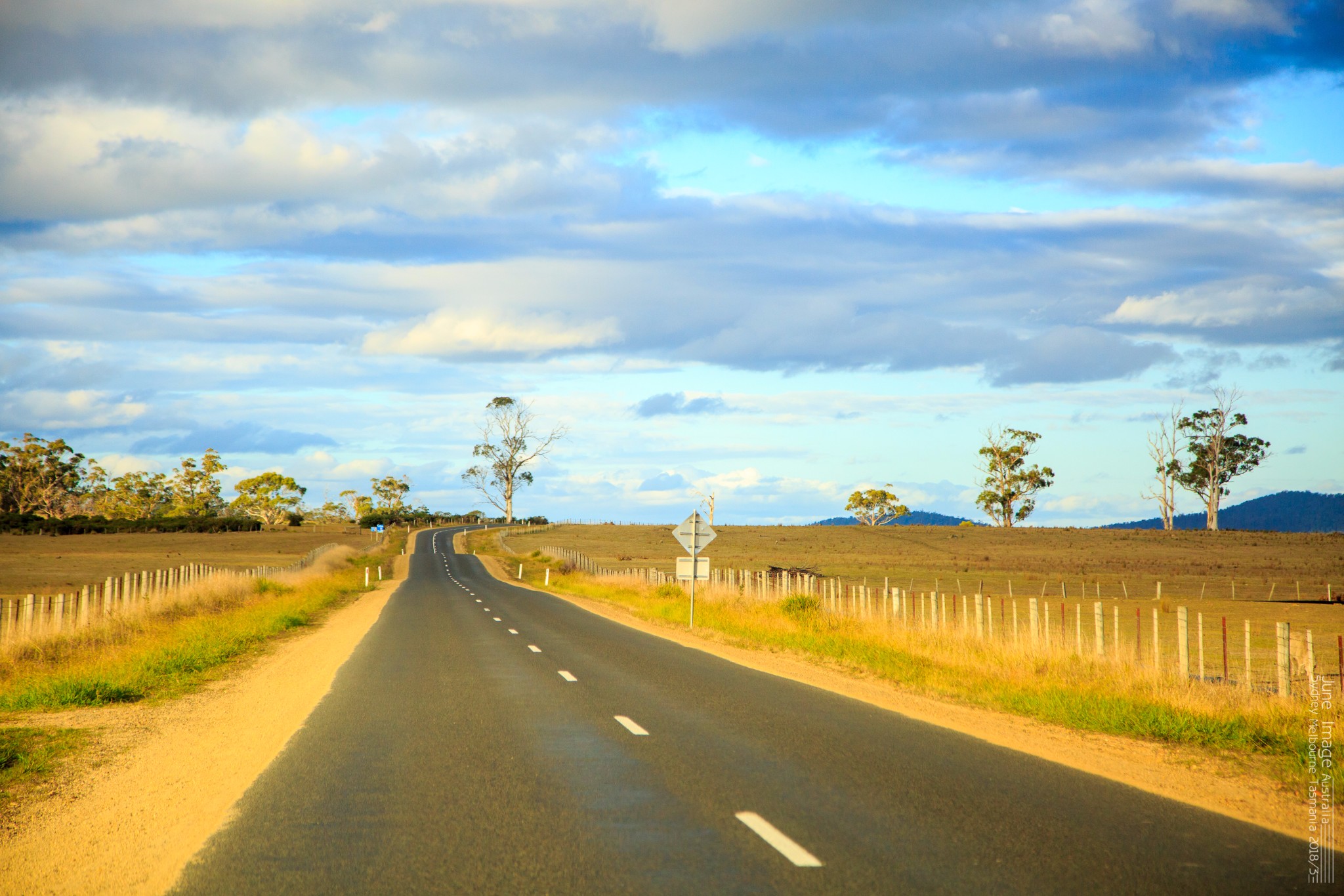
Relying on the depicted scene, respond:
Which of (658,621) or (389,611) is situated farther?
(389,611)

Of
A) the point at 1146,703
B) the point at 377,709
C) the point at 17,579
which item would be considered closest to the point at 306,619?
the point at 377,709

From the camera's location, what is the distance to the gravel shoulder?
6484 mm

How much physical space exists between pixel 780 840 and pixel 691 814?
37.7 inches

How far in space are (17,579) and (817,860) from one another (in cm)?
6028

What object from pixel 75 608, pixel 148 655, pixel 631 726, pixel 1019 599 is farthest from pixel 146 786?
pixel 1019 599

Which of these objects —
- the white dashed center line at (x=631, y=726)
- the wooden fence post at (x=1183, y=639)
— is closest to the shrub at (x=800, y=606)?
the wooden fence post at (x=1183, y=639)

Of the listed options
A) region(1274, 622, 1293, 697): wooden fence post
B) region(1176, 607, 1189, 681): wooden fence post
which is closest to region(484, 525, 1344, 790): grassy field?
region(1274, 622, 1293, 697): wooden fence post

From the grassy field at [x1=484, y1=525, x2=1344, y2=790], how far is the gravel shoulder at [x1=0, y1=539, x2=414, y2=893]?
352 inches

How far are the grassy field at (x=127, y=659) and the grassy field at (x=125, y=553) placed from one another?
20.5 m

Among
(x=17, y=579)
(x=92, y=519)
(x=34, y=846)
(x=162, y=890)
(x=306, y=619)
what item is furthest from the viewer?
(x=92, y=519)

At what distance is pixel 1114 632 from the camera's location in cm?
3056

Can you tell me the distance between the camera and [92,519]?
11481 centimetres

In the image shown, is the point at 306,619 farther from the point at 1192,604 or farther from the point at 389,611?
the point at 1192,604

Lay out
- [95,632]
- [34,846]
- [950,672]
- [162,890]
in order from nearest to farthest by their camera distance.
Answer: [162,890] → [34,846] → [950,672] → [95,632]
